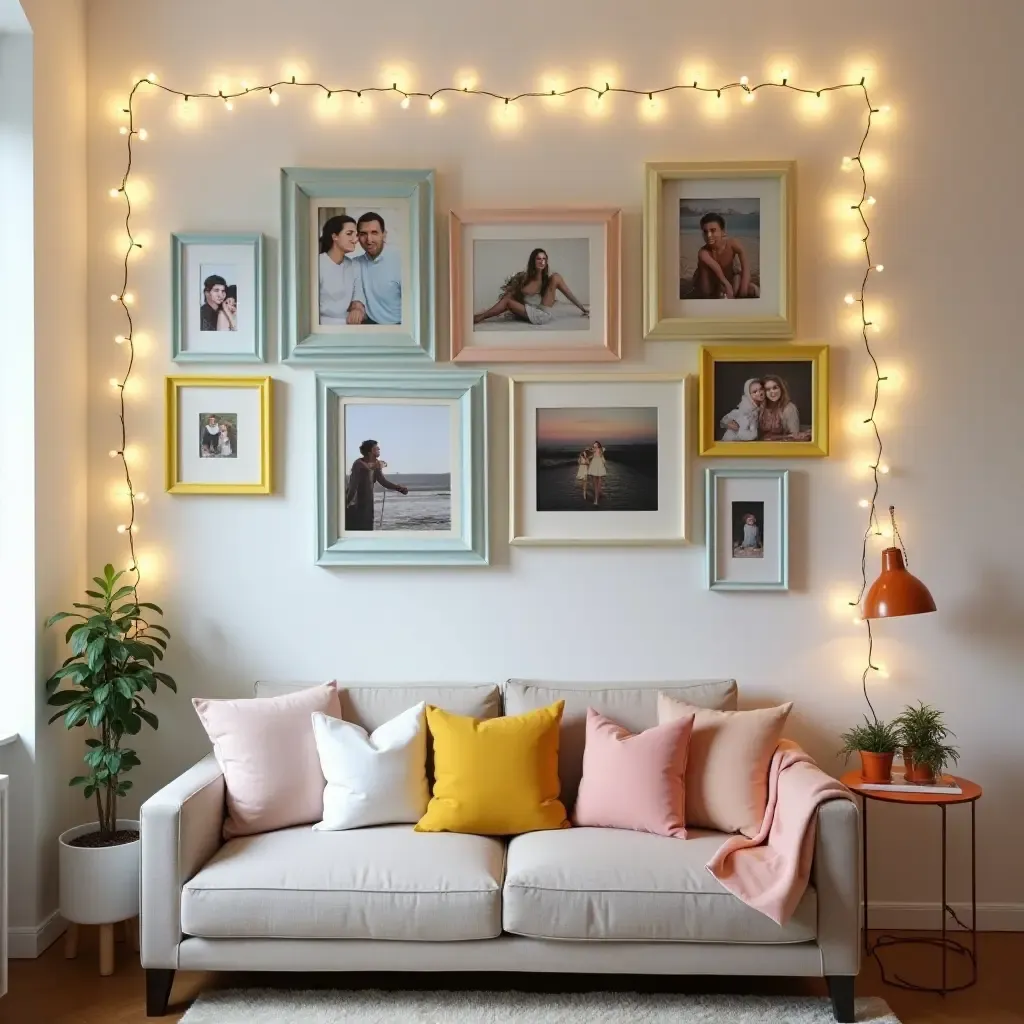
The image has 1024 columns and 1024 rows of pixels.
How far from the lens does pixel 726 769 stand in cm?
306

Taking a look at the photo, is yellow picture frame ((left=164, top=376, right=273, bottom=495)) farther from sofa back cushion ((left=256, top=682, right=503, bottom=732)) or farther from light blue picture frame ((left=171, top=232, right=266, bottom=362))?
sofa back cushion ((left=256, top=682, right=503, bottom=732))

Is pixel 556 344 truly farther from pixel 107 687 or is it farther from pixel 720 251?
pixel 107 687

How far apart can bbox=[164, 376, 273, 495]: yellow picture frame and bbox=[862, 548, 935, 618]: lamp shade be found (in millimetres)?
2064

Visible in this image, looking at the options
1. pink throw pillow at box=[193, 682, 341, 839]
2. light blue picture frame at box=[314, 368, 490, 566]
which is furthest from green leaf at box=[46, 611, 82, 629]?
light blue picture frame at box=[314, 368, 490, 566]

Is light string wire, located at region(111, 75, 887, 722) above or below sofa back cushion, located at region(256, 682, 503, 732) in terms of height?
above

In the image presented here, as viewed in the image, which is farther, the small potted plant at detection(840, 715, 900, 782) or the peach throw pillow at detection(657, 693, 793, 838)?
the small potted plant at detection(840, 715, 900, 782)

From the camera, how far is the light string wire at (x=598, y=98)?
3.49 m

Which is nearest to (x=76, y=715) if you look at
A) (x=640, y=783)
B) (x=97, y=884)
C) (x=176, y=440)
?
(x=97, y=884)

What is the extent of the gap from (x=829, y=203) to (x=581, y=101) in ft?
3.07

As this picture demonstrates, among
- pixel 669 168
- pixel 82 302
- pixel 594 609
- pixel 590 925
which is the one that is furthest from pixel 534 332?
pixel 590 925

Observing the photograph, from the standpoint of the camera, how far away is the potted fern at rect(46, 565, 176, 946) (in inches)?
118

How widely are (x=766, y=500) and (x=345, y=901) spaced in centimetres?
189

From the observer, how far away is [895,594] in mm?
3162

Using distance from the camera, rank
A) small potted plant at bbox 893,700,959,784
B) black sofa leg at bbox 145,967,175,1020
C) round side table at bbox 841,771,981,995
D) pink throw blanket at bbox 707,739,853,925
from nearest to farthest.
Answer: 1. pink throw blanket at bbox 707,739,853,925
2. black sofa leg at bbox 145,967,175,1020
3. round side table at bbox 841,771,981,995
4. small potted plant at bbox 893,700,959,784
